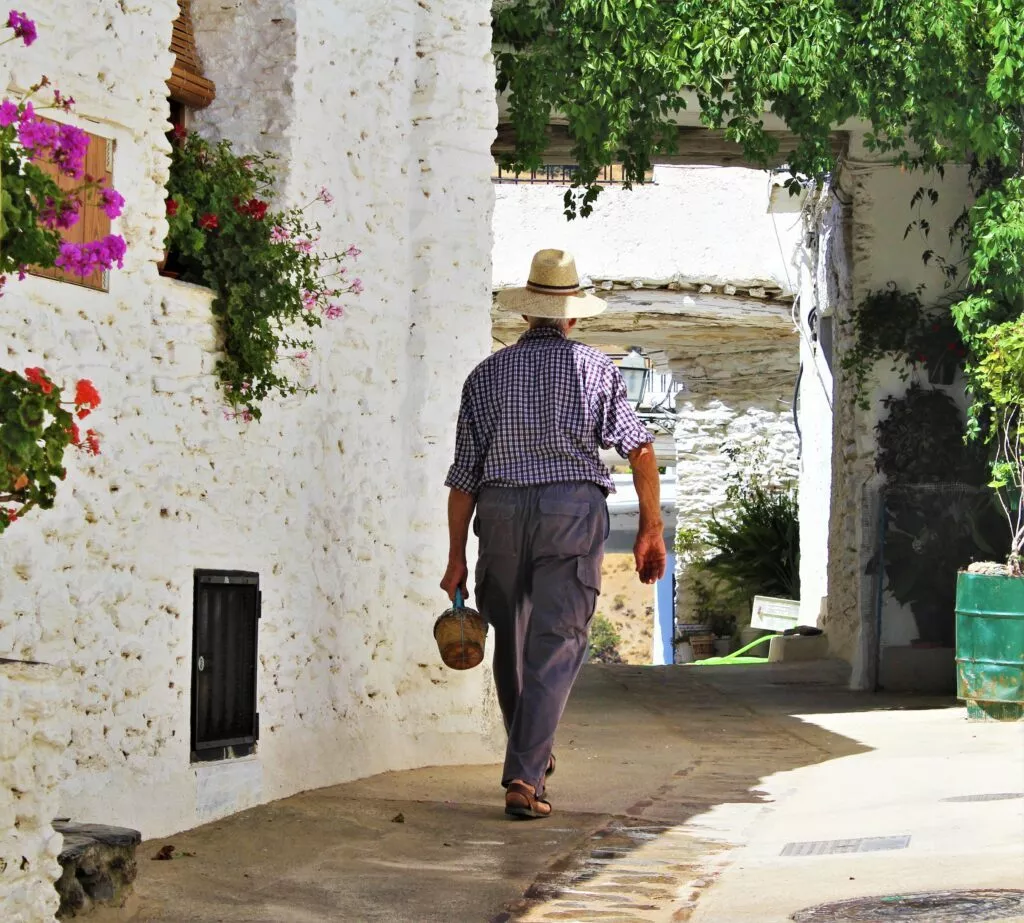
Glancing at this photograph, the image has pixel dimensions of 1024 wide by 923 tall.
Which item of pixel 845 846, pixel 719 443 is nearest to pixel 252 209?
pixel 845 846

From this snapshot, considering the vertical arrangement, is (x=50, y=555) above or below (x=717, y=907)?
above

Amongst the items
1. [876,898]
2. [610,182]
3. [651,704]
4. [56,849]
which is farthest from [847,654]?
[56,849]

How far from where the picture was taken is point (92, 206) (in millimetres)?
4707

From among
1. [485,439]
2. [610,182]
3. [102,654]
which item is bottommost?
[102,654]

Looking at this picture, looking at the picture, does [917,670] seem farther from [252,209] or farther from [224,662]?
[252,209]

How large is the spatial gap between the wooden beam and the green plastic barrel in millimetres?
3243

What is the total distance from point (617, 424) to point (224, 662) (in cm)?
149

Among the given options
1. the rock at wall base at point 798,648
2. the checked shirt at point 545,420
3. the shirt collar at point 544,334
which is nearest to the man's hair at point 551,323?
the shirt collar at point 544,334

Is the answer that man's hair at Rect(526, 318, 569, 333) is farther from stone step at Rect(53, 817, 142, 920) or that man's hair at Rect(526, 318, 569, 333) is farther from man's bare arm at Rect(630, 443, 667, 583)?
stone step at Rect(53, 817, 142, 920)

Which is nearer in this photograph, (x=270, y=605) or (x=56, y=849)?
(x=56, y=849)

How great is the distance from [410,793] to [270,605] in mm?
864

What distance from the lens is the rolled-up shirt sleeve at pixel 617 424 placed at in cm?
548

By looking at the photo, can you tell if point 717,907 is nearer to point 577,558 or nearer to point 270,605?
point 577,558

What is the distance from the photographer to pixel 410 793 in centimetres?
592
